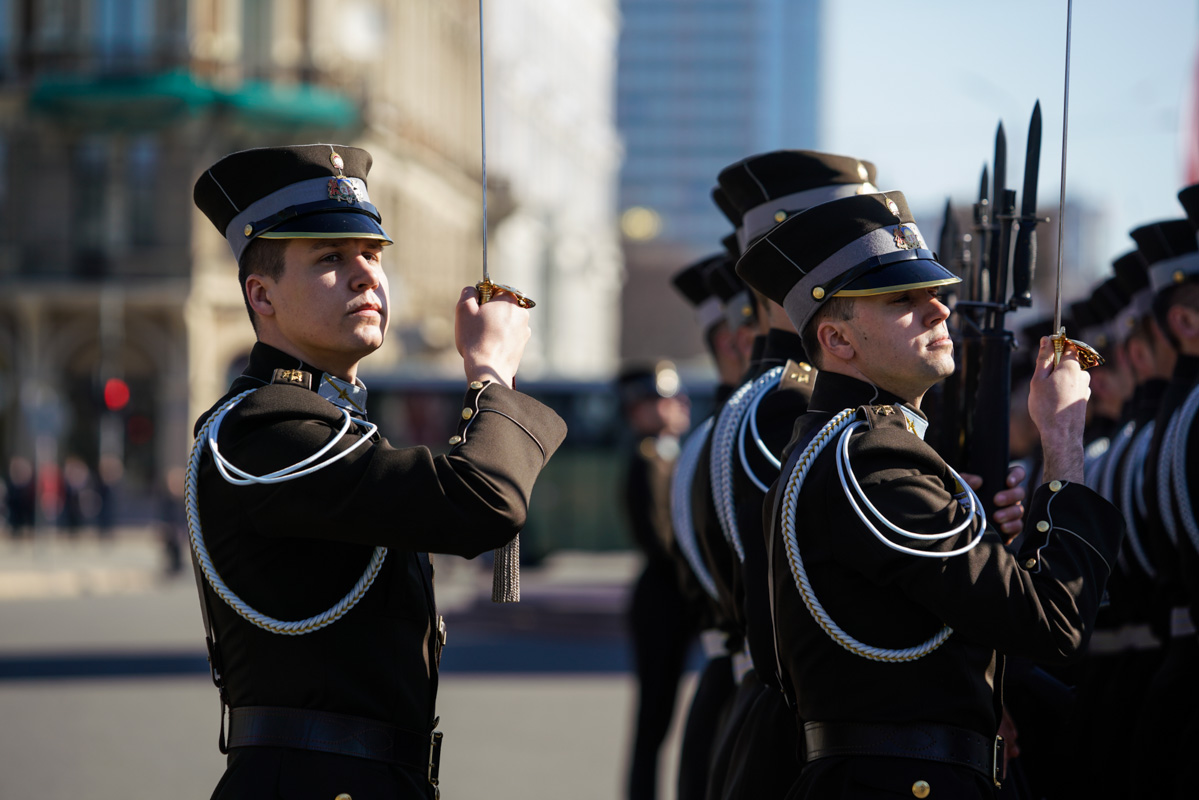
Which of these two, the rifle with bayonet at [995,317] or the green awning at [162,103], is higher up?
the green awning at [162,103]

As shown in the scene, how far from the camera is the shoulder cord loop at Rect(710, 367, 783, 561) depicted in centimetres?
413

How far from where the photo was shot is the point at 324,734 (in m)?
3.05

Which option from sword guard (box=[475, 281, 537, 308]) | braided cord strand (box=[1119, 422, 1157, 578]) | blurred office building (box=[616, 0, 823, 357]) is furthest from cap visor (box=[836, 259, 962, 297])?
blurred office building (box=[616, 0, 823, 357])

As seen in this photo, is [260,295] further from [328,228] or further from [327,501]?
[327,501]

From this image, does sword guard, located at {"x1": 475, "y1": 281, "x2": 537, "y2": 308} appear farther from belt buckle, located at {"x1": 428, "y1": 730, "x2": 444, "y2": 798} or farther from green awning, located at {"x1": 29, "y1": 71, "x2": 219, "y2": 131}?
green awning, located at {"x1": 29, "y1": 71, "x2": 219, "y2": 131}

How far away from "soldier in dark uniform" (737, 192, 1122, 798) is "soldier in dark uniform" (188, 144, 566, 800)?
0.57 m

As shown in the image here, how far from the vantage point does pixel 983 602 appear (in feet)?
9.46

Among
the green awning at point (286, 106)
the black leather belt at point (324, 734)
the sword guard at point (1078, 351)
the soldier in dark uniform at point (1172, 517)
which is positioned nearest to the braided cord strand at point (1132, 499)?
the soldier in dark uniform at point (1172, 517)

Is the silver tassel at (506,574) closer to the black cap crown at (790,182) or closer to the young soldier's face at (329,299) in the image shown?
the young soldier's face at (329,299)

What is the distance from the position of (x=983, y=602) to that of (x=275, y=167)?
65.3 inches

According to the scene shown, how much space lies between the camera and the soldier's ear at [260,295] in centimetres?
327

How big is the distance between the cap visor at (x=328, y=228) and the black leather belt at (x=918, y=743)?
52.1 inches

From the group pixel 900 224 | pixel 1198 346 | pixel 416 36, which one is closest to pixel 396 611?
pixel 900 224

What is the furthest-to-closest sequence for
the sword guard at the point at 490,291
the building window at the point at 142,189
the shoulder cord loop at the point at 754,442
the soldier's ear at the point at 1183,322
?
the building window at the point at 142,189
the soldier's ear at the point at 1183,322
the shoulder cord loop at the point at 754,442
the sword guard at the point at 490,291
